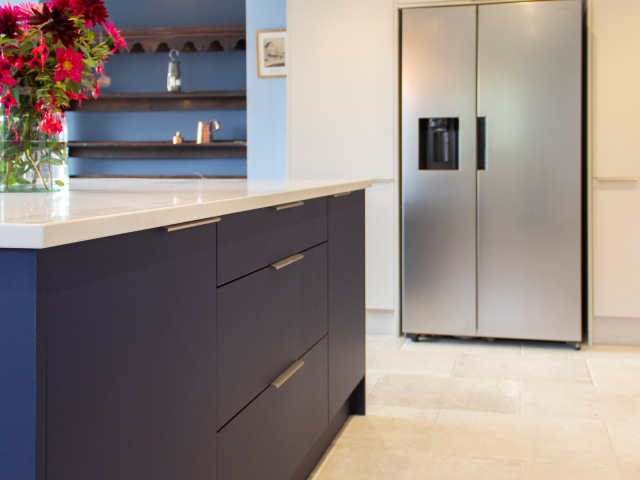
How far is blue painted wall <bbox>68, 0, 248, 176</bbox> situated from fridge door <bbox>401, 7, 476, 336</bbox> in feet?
7.46

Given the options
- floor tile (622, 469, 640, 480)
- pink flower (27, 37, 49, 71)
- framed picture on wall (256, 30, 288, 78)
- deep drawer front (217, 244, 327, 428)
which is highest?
framed picture on wall (256, 30, 288, 78)

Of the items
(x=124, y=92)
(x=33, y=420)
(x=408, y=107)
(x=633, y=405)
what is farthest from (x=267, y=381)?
(x=124, y=92)

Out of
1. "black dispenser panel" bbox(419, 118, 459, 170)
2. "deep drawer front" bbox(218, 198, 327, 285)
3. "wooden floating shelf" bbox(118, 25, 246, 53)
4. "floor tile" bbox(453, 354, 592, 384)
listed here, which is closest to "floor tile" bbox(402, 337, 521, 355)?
"floor tile" bbox(453, 354, 592, 384)

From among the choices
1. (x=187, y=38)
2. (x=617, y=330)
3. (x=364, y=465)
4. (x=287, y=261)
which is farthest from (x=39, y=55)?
→ (x=187, y=38)

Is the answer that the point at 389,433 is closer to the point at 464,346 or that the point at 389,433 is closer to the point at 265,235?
the point at 265,235

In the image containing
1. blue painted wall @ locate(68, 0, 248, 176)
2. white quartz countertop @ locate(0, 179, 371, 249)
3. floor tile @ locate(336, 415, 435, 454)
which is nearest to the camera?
white quartz countertop @ locate(0, 179, 371, 249)

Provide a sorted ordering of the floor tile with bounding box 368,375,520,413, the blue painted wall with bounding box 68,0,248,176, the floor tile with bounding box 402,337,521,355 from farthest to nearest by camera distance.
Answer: the blue painted wall with bounding box 68,0,248,176
the floor tile with bounding box 402,337,521,355
the floor tile with bounding box 368,375,520,413

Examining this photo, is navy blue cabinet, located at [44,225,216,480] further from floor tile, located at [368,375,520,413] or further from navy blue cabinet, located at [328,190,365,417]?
floor tile, located at [368,375,520,413]

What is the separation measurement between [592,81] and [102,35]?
3.84 m

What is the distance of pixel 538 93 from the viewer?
4102 mm

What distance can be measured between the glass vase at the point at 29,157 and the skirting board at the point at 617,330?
9.99 ft

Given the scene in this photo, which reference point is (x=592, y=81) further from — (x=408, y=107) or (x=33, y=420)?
(x=33, y=420)

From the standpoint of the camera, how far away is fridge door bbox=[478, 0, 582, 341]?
4.08 m

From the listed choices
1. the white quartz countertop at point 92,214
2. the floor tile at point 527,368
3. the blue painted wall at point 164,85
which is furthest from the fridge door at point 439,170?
the white quartz countertop at point 92,214
